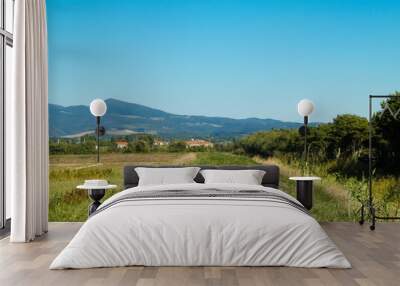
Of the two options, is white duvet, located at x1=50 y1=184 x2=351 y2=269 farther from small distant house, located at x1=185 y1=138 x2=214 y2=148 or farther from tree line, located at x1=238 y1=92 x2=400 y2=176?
small distant house, located at x1=185 y1=138 x2=214 y2=148

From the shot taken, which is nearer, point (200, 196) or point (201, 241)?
point (201, 241)

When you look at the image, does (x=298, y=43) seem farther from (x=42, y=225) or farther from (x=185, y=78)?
(x=42, y=225)

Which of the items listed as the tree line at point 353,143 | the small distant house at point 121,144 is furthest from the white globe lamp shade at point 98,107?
the tree line at point 353,143

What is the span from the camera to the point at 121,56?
816 cm

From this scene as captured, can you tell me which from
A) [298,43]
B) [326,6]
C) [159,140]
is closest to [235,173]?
[159,140]

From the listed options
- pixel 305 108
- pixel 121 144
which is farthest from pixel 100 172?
pixel 305 108

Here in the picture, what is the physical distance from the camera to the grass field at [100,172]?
7.89 metres

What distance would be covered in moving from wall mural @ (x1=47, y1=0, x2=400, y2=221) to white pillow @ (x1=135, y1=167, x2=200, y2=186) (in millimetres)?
1181

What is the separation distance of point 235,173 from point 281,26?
98.2 inches

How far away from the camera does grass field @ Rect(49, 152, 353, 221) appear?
25.9 feet

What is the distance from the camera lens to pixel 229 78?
8.12 metres

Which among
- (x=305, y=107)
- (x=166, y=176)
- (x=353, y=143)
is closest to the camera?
(x=166, y=176)

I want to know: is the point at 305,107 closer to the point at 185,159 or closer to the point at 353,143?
the point at 353,143

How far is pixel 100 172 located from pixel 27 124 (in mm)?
2512
